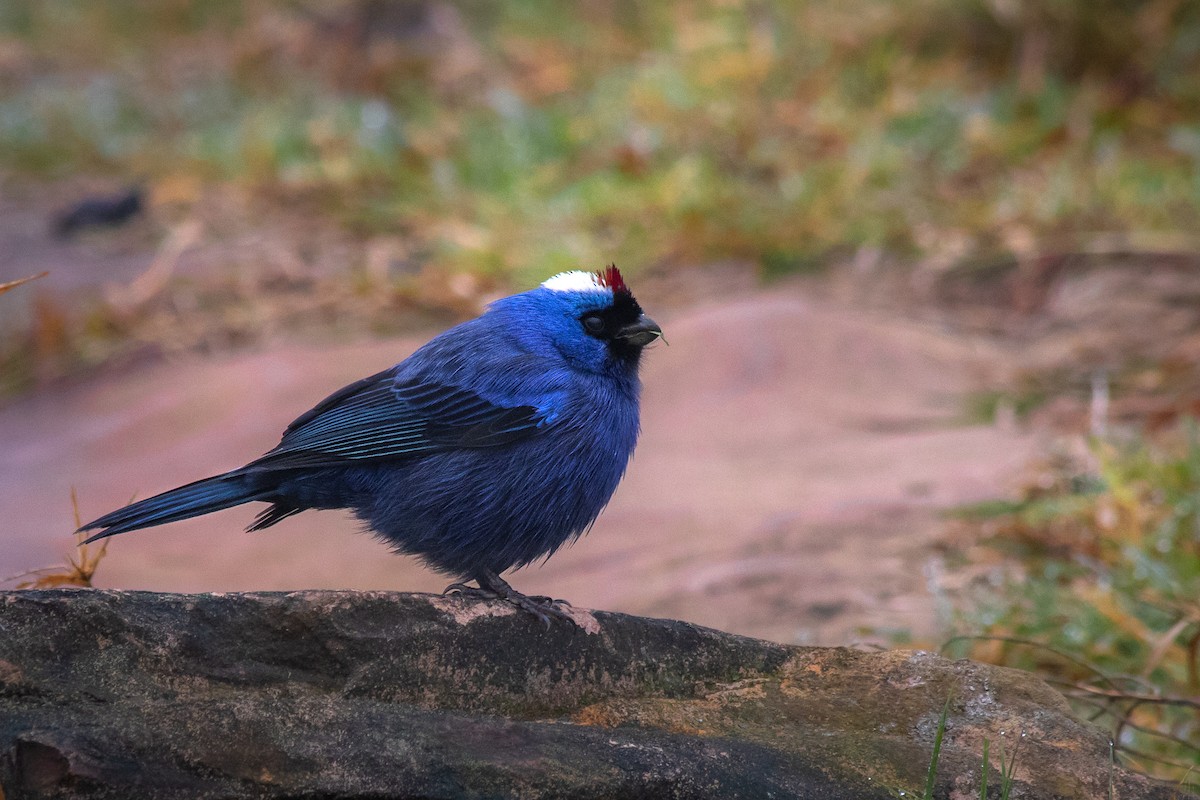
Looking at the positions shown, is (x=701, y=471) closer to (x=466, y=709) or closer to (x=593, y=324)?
(x=593, y=324)

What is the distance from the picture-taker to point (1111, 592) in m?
3.88

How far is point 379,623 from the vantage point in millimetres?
2383

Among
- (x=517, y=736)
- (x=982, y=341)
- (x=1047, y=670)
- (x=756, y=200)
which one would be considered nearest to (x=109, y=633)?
(x=517, y=736)

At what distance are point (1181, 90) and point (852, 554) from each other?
17.4ft

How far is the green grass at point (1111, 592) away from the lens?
337 cm

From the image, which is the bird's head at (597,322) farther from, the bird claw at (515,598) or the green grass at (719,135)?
the green grass at (719,135)

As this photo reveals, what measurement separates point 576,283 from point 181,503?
1.03 m

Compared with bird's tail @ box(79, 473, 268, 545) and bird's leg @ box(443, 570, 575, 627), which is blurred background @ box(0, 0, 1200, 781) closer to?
bird's tail @ box(79, 473, 268, 545)

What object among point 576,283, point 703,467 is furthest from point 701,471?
point 576,283

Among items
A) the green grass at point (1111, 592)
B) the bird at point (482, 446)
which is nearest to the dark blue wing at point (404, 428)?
the bird at point (482, 446)

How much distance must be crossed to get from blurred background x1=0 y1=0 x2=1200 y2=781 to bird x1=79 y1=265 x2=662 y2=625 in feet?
1.67

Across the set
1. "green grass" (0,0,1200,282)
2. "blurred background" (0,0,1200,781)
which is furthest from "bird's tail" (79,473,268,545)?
"green grass" (0,0,1200,282)

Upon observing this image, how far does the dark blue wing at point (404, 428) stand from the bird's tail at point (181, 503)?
60 millimetres

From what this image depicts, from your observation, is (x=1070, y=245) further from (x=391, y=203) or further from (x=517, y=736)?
(x=517, y=736)
